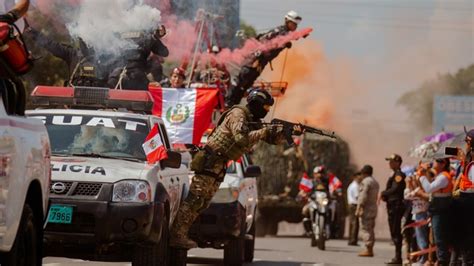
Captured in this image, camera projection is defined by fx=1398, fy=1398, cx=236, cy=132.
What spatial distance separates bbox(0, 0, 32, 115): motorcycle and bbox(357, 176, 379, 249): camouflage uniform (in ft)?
54.0

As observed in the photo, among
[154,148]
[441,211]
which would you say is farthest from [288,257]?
[154,148]

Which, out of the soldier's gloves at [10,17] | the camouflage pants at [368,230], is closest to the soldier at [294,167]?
the camouflage pants at [368,230]

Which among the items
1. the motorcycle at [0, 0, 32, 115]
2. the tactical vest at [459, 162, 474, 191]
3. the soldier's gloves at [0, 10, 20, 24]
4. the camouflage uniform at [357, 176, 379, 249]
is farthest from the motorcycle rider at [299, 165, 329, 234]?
the soldier's gloves at [0, 10, 20, 24]

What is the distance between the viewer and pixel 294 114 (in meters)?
55.5

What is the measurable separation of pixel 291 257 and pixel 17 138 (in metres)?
14.1

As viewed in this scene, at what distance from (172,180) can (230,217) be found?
111 inches

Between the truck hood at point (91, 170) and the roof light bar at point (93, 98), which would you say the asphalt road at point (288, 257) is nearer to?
the roof light bar at point (93, 98)

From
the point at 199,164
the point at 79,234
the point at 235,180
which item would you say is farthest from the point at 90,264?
the point at 79,234

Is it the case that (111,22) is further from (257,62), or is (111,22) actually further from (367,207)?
(367,207)

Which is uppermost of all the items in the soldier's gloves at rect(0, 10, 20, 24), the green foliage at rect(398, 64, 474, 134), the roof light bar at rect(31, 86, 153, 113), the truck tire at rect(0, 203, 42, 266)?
the green foliage at rect(398, 64, 474, 134)

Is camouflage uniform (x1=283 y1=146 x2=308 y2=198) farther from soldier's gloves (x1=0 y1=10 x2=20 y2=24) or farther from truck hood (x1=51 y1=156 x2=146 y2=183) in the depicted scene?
soldier's gloves (x1=0 y1=10 x2=20 y2=24)

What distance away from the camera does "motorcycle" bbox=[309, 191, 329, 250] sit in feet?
93.0

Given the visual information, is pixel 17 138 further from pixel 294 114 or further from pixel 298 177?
pixel 294 114

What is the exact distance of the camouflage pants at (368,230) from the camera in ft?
87.0
